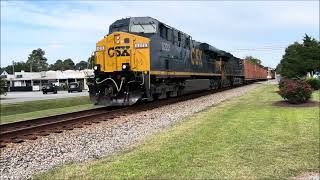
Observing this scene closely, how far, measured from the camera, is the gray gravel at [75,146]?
773 centimetres

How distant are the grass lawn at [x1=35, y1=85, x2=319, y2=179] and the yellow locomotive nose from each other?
5.89 metres

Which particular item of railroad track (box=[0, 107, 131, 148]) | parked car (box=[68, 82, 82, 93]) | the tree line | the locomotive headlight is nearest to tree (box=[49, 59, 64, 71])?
the tree line

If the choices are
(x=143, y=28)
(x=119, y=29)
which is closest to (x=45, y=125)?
(x=143, y=28)

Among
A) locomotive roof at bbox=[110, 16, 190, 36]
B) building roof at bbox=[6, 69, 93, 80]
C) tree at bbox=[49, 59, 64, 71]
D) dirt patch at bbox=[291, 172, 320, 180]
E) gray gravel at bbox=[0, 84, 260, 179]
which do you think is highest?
tree at bbox=[49, 59, 64, 71]

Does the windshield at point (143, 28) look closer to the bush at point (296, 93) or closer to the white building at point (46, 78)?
the bush at point (296, 93)

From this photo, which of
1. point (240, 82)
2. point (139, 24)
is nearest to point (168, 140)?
point (139, 24)

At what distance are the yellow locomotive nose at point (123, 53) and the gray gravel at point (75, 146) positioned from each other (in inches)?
156

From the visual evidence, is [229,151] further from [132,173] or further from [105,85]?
[105,85]

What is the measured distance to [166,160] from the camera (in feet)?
24.6

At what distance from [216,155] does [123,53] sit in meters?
10.5

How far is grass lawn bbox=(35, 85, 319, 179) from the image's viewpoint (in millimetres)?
6746

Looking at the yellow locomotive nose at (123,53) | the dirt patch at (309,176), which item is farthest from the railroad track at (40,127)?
the dirt patch at (309,176)

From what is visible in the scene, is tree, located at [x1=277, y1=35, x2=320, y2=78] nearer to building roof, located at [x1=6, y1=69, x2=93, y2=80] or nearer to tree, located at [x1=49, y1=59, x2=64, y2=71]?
building roof, located at [x1=6, y1=69, x2=93, y2=80]

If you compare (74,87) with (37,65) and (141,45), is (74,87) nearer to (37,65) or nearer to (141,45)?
(141,45)
